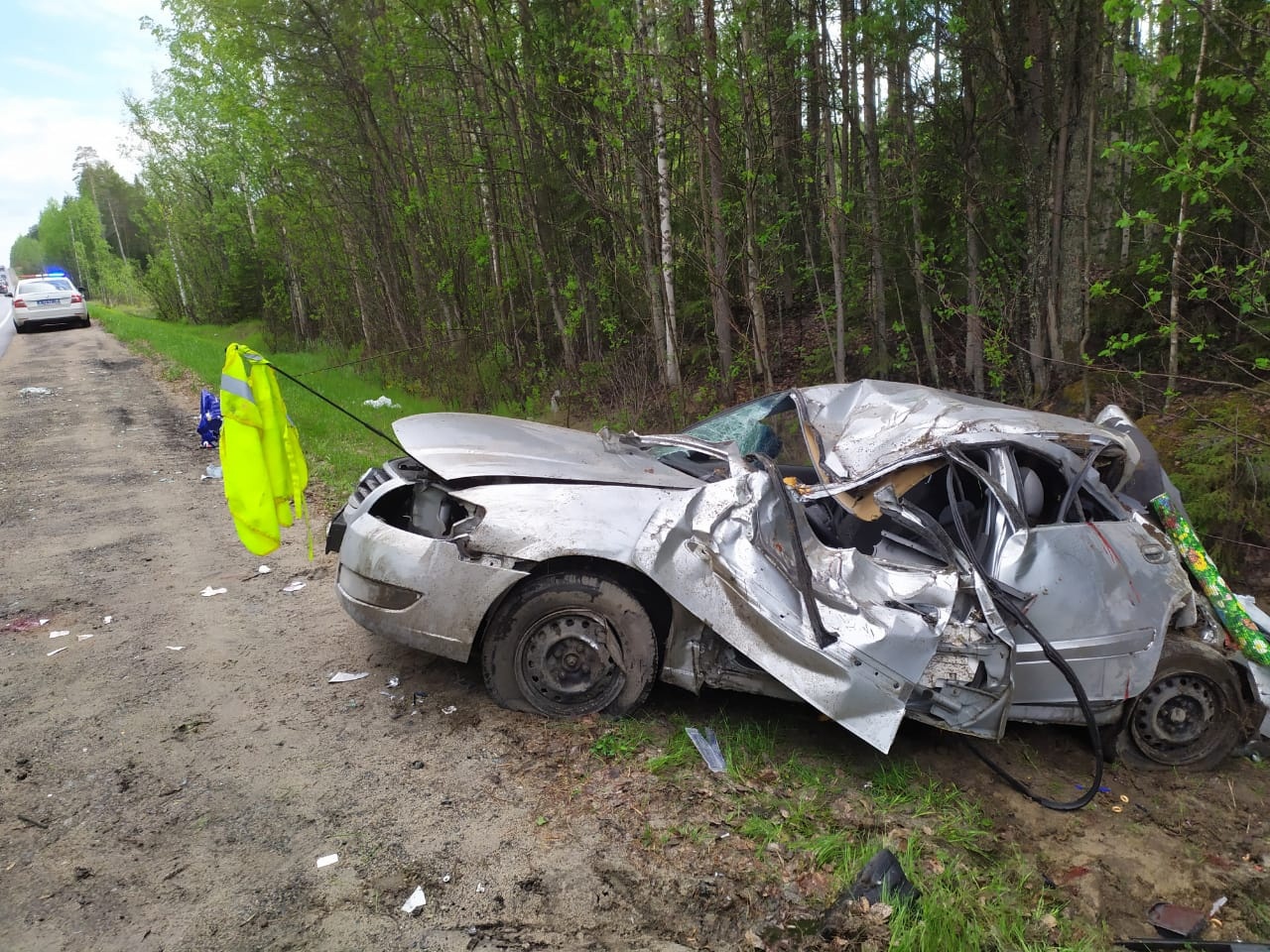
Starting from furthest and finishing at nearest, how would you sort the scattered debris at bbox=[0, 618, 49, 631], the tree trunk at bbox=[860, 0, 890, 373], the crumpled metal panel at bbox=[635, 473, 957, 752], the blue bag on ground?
the blue bag on ground, the tree trunk at bbox=[860, 0, 890, 373], the scattered debris at bbox=[0, 618, 49, 631], the crumpled metal panel at bbox=[635, 473, 957, 752]

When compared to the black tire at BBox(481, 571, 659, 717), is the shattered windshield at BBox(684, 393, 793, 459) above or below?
above

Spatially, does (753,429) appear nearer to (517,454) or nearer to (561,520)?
(517,454)

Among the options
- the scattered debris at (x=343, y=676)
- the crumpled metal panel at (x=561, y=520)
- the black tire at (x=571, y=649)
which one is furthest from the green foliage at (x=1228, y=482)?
the scattered debris at (x=343, y=676)

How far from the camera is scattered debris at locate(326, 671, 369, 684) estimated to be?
3963 millimetres

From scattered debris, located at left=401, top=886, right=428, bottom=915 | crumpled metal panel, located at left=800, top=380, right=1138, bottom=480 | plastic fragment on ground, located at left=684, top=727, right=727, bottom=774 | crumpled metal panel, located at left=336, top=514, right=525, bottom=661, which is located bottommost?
plastic fragment on ground, located at left=684, top=727, right=727, bottom=774

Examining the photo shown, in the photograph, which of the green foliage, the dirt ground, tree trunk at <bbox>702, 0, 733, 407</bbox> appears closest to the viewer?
the dirt ground

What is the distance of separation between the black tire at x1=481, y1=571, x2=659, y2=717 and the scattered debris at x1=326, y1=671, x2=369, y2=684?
85cm

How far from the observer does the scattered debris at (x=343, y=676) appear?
396cm

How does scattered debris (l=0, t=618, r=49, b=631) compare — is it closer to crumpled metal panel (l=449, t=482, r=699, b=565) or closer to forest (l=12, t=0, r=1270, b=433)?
crumpled metal panel (l=449, t=482, r=699, b=565)

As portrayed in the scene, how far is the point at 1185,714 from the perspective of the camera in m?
3.80

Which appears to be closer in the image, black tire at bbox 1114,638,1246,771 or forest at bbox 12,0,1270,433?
black tire at bbox 1114,638,1246,771

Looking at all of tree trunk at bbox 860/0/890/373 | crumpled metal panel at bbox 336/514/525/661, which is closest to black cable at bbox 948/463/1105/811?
crumpled metal panel at bbox 336/514/525/661

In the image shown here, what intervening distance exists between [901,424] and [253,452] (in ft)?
10.8

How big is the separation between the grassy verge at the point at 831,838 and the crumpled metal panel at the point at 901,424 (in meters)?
1.37
